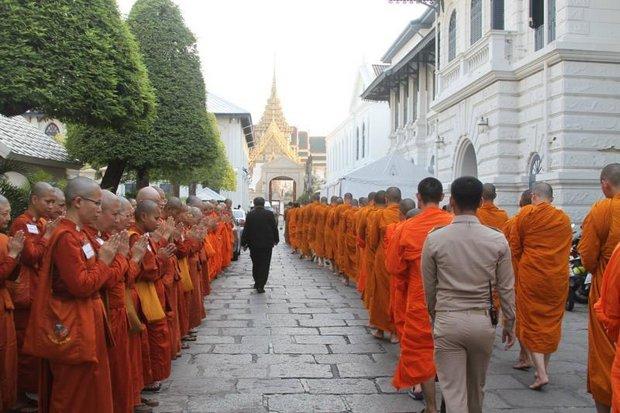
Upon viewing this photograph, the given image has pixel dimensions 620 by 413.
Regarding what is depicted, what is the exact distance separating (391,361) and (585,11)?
980 cm

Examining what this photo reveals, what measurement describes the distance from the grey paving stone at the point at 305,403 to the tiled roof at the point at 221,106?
42745 mm

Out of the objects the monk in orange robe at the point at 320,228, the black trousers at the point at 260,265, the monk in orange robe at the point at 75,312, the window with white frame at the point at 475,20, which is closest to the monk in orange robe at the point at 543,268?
the monk in orange robe at the point at 75,312

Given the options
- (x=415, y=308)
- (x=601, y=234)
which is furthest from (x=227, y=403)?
(x=601, y=234)

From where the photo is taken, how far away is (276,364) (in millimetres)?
7438

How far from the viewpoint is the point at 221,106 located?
1950 inches

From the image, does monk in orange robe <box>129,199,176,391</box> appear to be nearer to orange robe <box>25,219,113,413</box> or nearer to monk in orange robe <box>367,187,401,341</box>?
orange robe <box>25,219,113,413</box>

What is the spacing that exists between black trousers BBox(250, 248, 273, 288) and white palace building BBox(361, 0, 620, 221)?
19.9 ft

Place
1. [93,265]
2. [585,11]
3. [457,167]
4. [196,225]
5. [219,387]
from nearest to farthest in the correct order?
1. [93,265]
2. [219,387]
3. [196,225]
4. [585,11]
5. [457,167]

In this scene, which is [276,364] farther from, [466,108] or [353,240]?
[466,108]

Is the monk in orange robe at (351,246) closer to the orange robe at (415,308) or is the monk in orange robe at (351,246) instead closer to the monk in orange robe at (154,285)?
the monk in orange robe at (154,285)

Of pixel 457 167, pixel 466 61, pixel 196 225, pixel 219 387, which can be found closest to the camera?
pixel 219 387

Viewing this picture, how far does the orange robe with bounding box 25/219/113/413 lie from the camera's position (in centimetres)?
428

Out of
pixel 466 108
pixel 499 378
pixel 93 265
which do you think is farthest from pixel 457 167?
pixel 93 265

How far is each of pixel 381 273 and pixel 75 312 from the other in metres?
4.76
